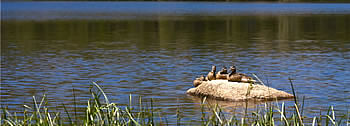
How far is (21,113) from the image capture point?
53.8ft

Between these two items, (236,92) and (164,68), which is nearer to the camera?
(236,92)

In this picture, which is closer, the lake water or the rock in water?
the rock in water

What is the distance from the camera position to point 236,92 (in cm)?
1795

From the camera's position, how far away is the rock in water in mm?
17797

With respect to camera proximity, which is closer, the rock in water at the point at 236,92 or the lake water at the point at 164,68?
the rock in water at the point at 236,92

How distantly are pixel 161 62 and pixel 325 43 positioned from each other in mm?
14138

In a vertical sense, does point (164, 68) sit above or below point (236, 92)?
above

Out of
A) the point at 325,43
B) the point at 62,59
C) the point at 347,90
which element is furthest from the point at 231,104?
the point at 325,43

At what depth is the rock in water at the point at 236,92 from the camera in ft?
58.4

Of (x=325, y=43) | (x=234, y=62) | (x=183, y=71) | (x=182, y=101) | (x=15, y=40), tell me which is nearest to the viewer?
(x=182, y=101)

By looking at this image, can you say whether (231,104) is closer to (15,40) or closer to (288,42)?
(288,42)

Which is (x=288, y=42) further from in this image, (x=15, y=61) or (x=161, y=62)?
(x=15, y=61)

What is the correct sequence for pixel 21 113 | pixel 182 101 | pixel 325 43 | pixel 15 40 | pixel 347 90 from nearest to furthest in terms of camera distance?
pixel 21 113 → pixel 182 101 → pixel 347 90 → pixel 325 43 → pixel 15 40

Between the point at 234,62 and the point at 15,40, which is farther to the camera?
the point at 15,40
